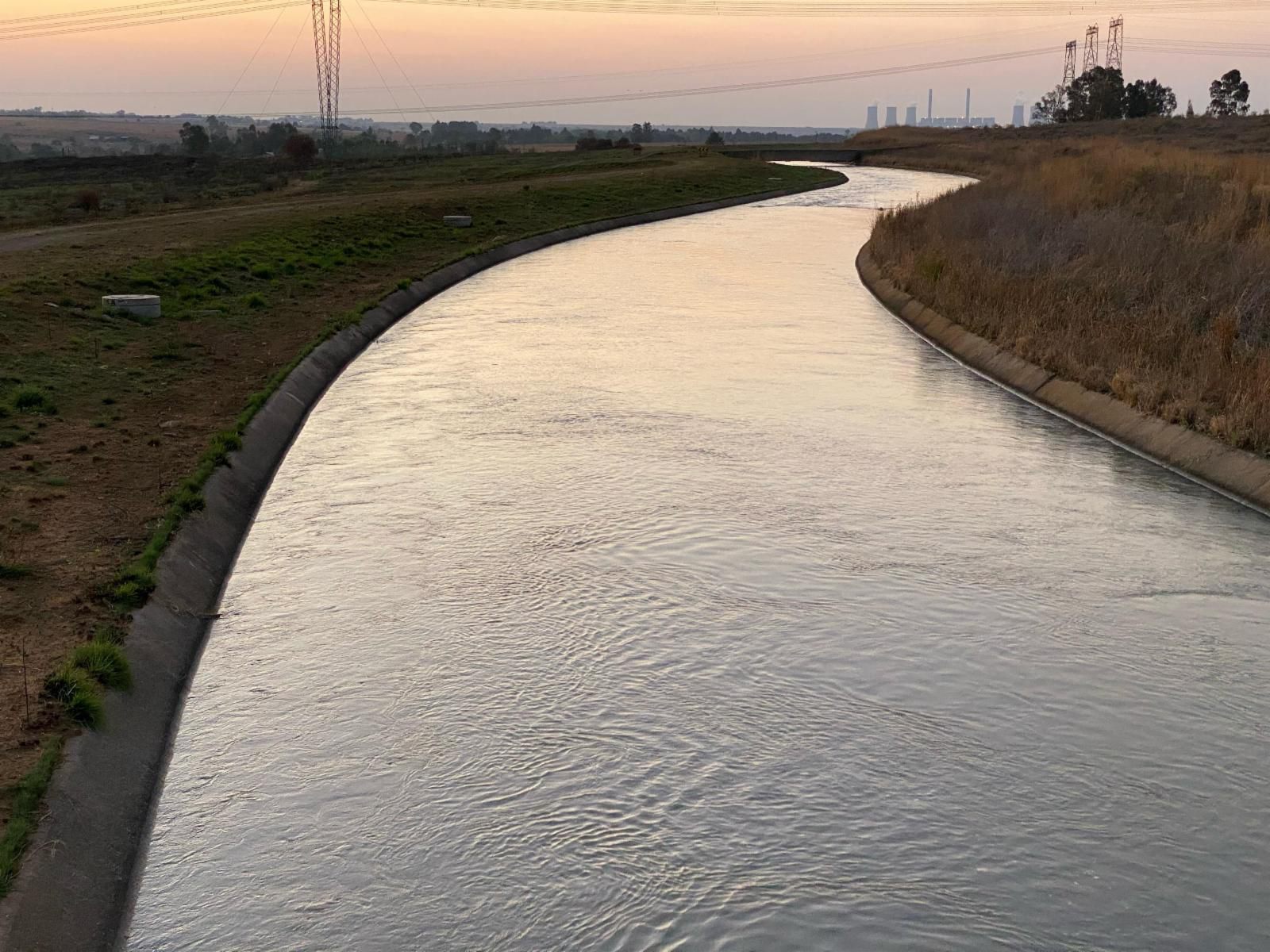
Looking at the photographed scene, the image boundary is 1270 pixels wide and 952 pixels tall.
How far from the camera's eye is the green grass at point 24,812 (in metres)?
5.80

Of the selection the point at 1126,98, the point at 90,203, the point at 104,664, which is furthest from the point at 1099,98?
the point at 104,664

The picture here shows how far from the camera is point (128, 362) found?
17.2 m

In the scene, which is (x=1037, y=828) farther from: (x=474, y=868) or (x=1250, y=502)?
(x=1250, y=502)

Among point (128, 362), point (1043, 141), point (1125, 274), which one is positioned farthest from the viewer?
point (1043, 141)

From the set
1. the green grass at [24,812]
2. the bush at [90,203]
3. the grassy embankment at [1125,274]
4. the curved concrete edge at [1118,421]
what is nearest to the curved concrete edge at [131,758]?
the green grass at [24,812]

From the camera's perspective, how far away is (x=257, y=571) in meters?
10.9

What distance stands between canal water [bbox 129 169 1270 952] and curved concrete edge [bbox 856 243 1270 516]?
13.8 inches

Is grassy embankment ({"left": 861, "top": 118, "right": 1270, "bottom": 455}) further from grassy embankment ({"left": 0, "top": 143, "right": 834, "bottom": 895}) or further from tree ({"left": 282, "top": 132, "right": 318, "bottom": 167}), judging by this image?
tree ({"left": 282, "top": 132, "right": 318, "bottom": 167})

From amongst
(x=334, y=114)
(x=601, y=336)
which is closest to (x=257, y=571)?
(x=601, y=336)

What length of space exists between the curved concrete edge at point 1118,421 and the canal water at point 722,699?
1.15 feet

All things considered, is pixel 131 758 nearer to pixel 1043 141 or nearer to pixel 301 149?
pixel 301 149

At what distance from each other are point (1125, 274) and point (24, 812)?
18.7 meters

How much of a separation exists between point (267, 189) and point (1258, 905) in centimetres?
5623

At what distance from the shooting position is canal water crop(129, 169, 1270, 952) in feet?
21.1
